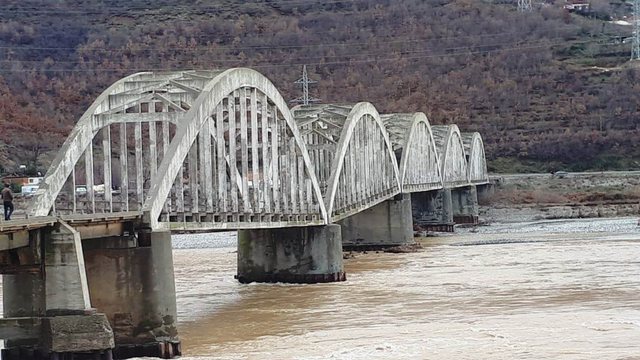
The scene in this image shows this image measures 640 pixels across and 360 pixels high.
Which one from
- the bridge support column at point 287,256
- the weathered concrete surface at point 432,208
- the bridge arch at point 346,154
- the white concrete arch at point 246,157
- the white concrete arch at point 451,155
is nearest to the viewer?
the white concrete arch at point 246,157

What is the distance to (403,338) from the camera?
34469mm

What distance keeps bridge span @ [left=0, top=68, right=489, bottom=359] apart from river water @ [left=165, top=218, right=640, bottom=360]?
198 centimetres

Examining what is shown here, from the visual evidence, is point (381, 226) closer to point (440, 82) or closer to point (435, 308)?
point (435, 308)

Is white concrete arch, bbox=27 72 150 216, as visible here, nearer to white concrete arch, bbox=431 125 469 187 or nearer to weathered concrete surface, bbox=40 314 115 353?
weathered concrete surface, bbox=40 314 115 353

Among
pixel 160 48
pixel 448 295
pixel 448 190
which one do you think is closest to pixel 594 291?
pixel 448 295

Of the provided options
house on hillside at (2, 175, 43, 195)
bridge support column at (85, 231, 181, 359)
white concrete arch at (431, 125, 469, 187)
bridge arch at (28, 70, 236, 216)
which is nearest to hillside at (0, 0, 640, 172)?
house on hillside at (2, 175, 43, 195)

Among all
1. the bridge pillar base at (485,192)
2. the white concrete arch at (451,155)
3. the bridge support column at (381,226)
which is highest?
the white concrete arch at (451,155)

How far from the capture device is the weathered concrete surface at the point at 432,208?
95.8 meters

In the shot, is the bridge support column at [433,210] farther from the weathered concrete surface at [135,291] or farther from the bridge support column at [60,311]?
the bridge support column at [60,311]

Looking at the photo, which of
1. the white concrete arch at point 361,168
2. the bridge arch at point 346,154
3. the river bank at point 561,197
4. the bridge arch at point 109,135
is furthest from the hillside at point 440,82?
the bridge arch at point 109,135

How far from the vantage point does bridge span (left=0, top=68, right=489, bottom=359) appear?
91.8ft

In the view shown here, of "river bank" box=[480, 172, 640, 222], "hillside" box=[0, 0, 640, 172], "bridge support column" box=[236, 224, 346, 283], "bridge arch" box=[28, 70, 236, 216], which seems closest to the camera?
"bridge arch" box=[28, 70, 236, 216]

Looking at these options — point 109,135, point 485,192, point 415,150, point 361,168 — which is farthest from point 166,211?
point 485,192

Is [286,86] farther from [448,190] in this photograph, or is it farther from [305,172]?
[305,172]
